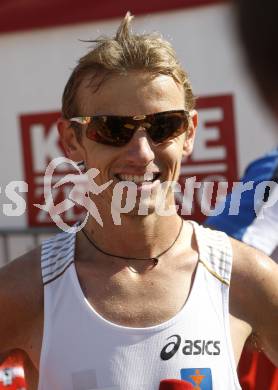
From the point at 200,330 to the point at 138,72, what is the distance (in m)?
0.66

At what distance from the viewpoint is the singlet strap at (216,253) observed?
1.75 meters

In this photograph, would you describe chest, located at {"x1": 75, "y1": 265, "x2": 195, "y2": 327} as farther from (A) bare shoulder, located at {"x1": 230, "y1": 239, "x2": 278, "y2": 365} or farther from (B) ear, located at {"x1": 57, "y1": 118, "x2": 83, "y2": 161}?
(B) ear, located at {"x1": 57, "y1": 118, "x2": 83, "y2": 161}

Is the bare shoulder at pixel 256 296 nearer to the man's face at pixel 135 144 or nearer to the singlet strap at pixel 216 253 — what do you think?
the singlet strap at pixel 216 253

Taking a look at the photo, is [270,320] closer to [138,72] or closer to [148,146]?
[148,146]

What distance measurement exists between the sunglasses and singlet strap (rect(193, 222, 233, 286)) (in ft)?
0.98

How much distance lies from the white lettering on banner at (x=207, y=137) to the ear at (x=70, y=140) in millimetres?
3002

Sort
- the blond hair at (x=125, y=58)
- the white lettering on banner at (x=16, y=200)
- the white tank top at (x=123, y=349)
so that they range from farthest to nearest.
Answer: the white lettering on banner at (x=16, y=200), the blond hair at (x=125, y=58), the white tank top at (x=123, y=349)

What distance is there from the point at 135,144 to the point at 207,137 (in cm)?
322

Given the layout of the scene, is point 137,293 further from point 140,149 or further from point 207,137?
point 207,137

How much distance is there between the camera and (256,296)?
5.73 ft

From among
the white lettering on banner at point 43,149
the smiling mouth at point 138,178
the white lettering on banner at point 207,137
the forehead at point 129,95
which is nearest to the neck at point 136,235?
the smiling mouth at point 138,178

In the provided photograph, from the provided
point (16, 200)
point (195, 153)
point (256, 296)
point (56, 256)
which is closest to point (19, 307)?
point (56, 256)

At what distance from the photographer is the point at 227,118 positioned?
4773 millimetres

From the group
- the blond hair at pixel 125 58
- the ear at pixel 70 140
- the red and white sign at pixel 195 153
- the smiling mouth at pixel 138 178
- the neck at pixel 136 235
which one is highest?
the blond hair at pixel 125 58
